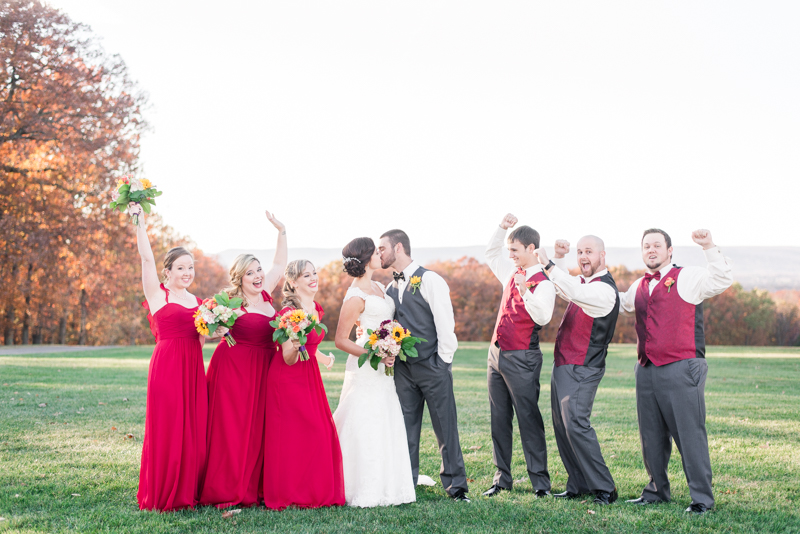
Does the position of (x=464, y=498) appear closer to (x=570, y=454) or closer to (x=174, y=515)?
(x=570, y=454)

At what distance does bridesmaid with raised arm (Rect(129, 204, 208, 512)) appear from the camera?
17.7 ft

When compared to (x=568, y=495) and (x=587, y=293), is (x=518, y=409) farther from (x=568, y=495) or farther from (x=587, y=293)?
(x=587, y=293)

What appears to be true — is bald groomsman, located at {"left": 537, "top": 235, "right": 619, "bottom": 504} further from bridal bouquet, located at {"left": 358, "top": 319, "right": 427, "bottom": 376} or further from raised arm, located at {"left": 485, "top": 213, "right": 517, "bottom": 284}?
bridal bouquet, located at {"left": 358, "top": 319, "right": 427, "bottom": 376}

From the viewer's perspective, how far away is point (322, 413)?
5723 millimetres

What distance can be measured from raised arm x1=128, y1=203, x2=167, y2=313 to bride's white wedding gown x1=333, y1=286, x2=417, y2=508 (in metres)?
1.69

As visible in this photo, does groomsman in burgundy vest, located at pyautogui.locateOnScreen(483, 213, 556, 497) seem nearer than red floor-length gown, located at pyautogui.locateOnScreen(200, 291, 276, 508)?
No

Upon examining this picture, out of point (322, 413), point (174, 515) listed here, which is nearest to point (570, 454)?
point (322, 413)

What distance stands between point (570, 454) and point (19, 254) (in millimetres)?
23806

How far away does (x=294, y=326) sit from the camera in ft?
17.1

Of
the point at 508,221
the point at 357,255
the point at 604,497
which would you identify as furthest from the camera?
the point at 508,221

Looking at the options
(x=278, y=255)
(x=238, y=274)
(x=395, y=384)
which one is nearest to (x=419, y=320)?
(x=395, y=384)

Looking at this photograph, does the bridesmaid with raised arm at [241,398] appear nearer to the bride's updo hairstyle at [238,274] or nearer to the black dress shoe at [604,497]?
the bride's updo hairstyle at [238,274]

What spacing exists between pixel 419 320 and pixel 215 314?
184 centimetres

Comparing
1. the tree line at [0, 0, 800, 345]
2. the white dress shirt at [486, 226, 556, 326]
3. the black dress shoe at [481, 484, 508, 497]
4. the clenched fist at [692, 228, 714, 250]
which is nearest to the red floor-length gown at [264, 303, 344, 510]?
the black dress shoe at [481, 484, 508, 497]
